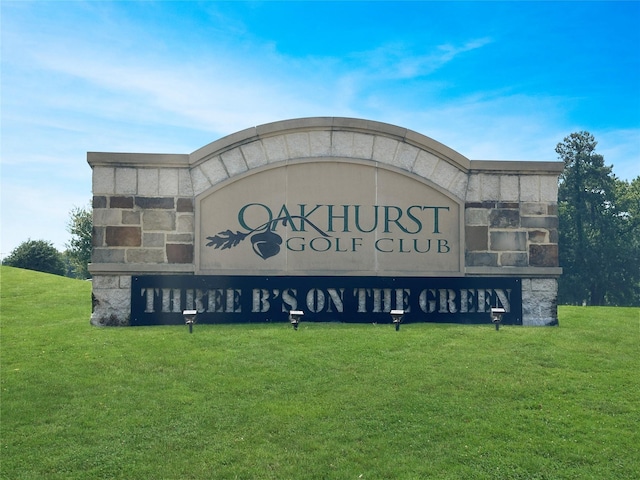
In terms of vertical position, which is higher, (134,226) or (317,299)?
(134,226)

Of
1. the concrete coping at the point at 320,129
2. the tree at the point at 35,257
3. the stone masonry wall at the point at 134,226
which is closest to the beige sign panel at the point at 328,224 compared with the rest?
the stone masonry wall at the point at 134,226

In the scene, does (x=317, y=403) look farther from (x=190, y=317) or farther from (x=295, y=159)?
(x=295, y=159)

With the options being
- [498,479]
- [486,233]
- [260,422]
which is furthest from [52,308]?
Answer: [498,479]

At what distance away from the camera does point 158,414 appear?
26.6ft

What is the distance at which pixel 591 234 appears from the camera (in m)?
45.8

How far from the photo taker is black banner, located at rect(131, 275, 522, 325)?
496 inches

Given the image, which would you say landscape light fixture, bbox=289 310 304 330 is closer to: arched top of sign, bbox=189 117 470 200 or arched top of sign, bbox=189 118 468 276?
arched top of sign, bbox=189 118 468 276

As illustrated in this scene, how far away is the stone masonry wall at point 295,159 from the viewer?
12617mm

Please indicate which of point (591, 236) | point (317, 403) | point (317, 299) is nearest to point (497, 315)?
point (317, 299)

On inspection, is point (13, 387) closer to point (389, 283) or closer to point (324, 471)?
point (324, 471)

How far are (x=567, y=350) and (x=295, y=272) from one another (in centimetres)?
605

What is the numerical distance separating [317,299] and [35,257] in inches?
1121

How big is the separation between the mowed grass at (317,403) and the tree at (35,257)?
24934 mm

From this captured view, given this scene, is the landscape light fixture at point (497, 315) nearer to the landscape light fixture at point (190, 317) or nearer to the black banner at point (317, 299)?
the black banner at point (317, 299)
